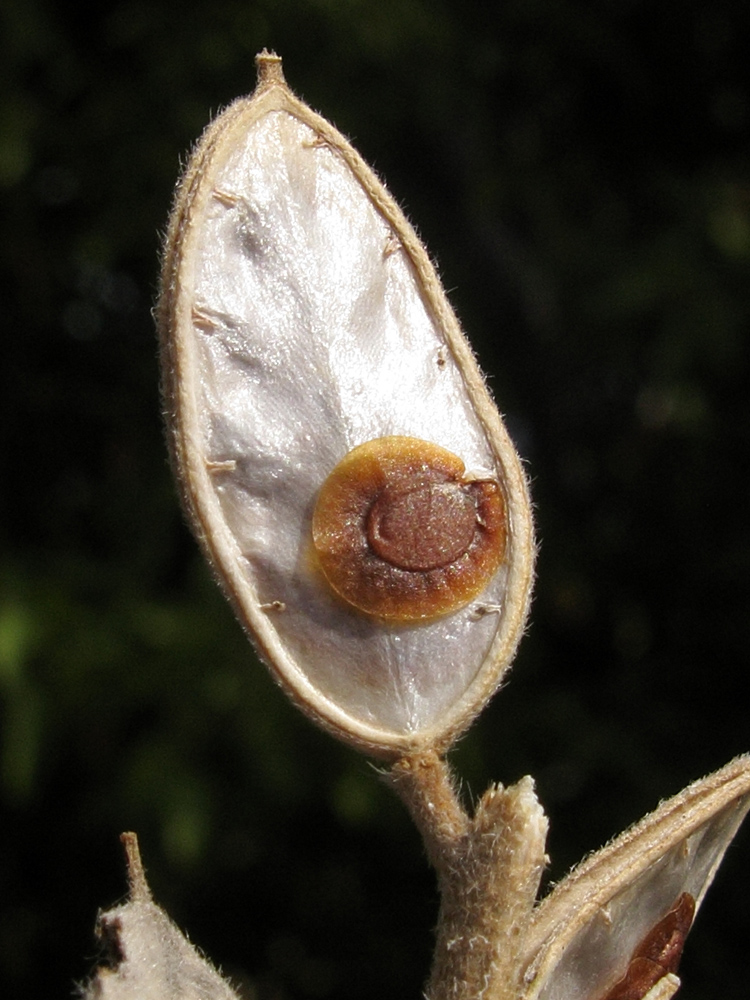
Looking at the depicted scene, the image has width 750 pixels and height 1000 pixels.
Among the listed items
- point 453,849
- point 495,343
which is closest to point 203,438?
point 453,849

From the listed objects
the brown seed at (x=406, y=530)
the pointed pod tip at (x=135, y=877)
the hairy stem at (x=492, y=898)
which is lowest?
the hairy stem at (x=492, y=898)

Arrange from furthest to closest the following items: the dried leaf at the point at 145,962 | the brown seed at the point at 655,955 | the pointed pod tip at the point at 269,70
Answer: the pointed pod tip at the point at 269,70, the brown seed at the point at 655,955, the dried leaf at the point at 145,962

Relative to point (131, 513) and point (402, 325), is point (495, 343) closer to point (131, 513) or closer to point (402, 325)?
point (131, 513)

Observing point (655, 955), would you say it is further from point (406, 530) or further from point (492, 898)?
point (406, 530)

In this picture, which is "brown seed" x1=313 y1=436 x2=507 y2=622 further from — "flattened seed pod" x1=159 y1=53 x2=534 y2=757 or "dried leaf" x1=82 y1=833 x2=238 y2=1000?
"dried leaf" x1=82 y1=833 x2=238 y2=1000

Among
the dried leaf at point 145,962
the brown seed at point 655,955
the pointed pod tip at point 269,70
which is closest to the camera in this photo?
Result: the dried leaf at point 145,962

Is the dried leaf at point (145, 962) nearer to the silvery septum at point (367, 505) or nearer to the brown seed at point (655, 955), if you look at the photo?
the silvery septum at point (367, 505)

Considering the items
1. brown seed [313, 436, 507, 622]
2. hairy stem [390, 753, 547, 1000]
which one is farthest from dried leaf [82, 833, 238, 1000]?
brown seed [313, 436, 507, 622]

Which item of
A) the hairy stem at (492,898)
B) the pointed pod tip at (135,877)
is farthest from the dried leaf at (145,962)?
the hairy stem at (492,898)

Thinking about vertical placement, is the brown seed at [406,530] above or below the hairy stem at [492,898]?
above
